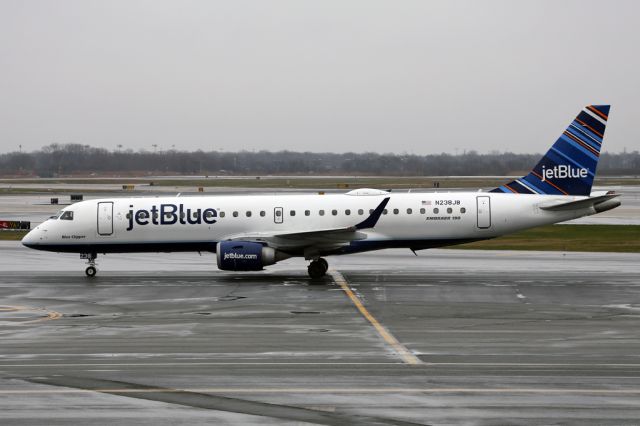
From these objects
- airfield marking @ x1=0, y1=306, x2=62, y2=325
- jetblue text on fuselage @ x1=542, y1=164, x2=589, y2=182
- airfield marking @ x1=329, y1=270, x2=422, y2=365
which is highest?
jetblue text on fuselage @ x1=542, y1=164, x2=589, y2=182

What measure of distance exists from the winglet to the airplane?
4cm

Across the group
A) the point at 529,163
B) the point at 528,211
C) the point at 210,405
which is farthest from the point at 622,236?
the point at 529,163

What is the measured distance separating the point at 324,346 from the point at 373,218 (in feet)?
48.5

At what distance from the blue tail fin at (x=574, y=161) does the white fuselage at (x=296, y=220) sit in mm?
639

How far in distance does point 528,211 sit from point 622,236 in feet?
60.3

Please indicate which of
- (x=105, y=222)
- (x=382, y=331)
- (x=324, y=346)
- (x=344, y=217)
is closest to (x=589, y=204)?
(x=344, y=217)

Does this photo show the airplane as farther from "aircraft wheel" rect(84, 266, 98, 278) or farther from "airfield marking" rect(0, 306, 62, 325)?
"airfield marking" rect(0, 306, 62, 325)

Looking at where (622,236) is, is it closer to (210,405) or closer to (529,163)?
(210,405)

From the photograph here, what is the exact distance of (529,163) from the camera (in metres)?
177

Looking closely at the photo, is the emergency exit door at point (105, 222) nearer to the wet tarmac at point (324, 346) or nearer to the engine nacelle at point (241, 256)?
the wet tarmac at point (324, 346)

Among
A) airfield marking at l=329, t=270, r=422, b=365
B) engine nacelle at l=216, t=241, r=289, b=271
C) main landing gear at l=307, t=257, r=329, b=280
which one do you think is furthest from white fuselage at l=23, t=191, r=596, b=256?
airfield marking at l=329, t=270, r=422, b=365

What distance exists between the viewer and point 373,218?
35.0 meters

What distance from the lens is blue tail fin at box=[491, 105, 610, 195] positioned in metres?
36.9

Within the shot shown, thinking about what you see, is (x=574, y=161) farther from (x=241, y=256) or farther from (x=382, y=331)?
(x=382, y=331)
